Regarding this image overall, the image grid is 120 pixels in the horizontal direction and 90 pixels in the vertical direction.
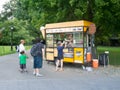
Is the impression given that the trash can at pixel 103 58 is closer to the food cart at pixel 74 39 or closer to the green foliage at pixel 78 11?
the food cart at pixel 74 39

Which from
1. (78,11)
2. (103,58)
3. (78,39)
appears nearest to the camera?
(78,39)

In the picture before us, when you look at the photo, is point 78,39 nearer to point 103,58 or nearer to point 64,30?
point 64,30

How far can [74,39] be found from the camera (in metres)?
19.0

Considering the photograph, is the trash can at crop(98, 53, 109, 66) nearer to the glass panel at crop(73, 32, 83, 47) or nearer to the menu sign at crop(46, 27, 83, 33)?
the glass panel at crop(73, 32, 83, 47)

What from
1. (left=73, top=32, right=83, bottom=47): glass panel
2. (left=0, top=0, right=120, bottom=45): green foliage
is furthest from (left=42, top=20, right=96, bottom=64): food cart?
(left=0, top=0, right=120, bottom=45): green foliage

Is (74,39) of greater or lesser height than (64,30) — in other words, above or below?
below

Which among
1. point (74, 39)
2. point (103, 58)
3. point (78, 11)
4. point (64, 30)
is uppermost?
point (78, 11)

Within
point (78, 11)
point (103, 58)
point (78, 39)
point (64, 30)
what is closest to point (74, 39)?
point (78, 39)

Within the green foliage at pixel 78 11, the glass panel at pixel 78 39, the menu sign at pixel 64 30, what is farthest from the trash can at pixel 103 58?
the green foliage at pixel 78 11

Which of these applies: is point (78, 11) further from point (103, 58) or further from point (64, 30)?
point (103, 58)

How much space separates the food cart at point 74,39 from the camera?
726 inches

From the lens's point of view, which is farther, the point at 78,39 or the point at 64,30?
the point at 64,30

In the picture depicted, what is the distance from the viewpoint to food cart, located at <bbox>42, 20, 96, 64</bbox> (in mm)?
18438

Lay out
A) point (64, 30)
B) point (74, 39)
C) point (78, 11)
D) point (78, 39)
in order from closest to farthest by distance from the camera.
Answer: point (78, 39), point (74, 39), point (64, 30), point (78, 11)
